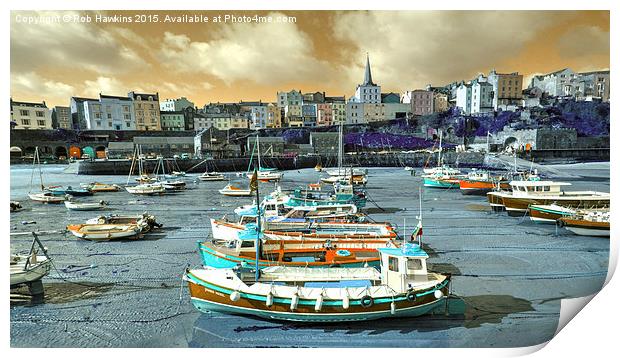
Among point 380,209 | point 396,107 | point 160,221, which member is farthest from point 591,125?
point 160,221

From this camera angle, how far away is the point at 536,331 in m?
4.73

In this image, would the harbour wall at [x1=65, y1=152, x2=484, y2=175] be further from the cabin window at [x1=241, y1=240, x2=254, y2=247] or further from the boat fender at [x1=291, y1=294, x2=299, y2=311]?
the boat fender at [x1=291, y1=294, x2=299, y2=311]

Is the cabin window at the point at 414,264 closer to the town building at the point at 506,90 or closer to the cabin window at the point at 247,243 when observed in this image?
the cabin window at the point at 247,243

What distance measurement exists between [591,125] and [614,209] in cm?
3629

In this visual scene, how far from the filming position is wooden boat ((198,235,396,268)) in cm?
616

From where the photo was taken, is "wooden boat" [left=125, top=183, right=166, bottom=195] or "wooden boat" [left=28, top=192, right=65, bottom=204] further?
"wooden boat" [left=125, top=183, right=166, bottom=195]

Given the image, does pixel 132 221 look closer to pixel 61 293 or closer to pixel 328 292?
pixel 61 293

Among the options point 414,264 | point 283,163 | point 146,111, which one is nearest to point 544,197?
point 414,264

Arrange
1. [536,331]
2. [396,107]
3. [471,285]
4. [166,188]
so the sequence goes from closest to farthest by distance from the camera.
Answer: [536,331] → [471,285] → [166,188] → [396,107]

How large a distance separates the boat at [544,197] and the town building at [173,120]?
37180 mm

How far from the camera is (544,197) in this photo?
11.4m

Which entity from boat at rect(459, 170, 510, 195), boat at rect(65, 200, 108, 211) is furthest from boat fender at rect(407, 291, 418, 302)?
boat at rect(459, 170, 510, 195)

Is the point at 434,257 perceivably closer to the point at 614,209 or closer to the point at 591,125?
the point at 614,209

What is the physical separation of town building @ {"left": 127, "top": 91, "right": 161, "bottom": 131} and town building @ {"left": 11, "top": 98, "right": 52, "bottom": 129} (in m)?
7.90
